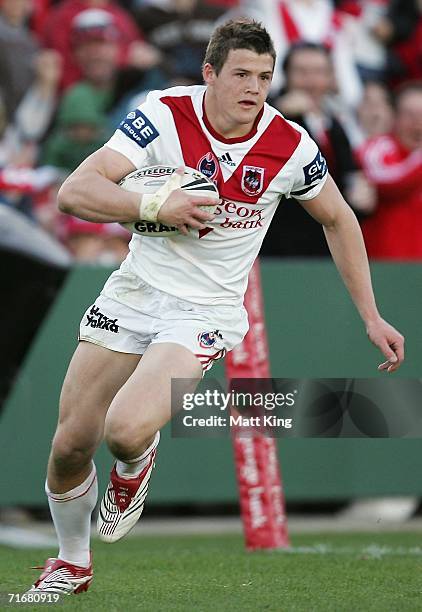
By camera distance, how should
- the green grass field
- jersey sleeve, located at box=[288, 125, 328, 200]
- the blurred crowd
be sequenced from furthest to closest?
the blurred crowd → jersey sleeve, located at box=[288, 125, 328, 200] → the green grass field

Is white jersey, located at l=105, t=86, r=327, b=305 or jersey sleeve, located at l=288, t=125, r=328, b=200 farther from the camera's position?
jersey sleeve, located at l=288, t=125, r=328, b=200

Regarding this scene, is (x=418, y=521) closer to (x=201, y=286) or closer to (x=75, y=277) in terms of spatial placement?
(x=75, y=277)

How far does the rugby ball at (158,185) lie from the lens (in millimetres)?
5410

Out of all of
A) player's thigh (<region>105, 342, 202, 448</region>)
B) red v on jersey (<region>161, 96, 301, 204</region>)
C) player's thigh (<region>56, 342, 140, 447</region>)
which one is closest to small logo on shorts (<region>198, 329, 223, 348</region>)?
player's thigh (<region>105, 342, 202, 448</region>)

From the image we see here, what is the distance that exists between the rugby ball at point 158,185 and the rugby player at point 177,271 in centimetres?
6

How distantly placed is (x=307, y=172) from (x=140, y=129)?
2.65ft

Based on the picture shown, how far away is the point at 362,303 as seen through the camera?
609 cm

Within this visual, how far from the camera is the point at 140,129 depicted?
5664 millimetres

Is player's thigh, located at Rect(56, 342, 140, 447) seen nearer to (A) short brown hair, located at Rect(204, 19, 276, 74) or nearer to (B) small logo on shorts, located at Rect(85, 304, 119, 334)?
(B) small logo on shorts, located at Rect(85, 304, 119, 334)

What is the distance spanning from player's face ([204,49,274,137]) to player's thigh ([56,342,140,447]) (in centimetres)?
116

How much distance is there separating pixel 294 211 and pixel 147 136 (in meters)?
4.46

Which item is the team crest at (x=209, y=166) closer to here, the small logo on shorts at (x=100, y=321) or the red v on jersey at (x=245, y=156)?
the red v on jersey at (x=245, y=156)

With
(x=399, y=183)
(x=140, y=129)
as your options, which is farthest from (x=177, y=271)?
(x=399, y=183)

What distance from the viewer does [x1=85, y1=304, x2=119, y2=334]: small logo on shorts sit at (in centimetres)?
580
